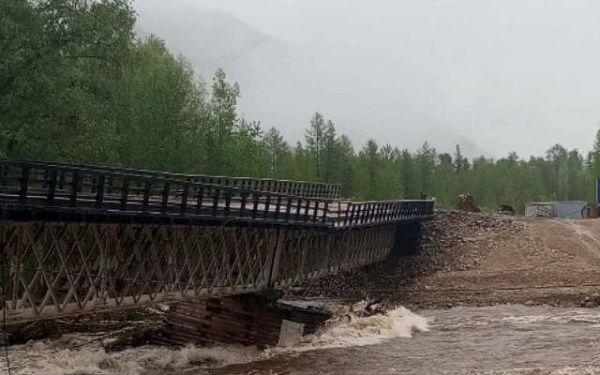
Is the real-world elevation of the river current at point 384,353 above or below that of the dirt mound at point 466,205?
below

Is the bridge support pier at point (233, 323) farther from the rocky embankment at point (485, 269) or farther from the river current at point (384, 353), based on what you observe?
the rocky embankment at point (485, 269)

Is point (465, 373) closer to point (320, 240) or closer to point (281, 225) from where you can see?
point (281, 225)

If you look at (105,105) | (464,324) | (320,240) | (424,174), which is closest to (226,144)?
(105,105)

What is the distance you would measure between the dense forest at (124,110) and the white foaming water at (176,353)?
741 centimetres

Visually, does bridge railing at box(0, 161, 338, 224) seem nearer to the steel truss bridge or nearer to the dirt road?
the steel truss bridge

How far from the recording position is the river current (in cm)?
2088

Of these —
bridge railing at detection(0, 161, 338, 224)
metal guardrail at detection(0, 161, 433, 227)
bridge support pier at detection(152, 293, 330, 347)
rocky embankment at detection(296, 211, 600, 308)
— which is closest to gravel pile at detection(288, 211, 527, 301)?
rocky embankment at detection(296, 211, 600, 308)

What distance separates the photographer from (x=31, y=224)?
15633 millimetres

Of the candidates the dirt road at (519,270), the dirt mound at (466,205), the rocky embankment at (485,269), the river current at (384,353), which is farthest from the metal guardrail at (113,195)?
the dirt mound at (466,205)

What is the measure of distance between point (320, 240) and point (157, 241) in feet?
33.7

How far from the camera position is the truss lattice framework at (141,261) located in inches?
642

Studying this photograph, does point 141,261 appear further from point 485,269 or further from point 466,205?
point 466,205

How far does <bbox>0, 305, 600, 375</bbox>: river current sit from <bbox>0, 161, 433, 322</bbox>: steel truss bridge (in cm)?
A: 226

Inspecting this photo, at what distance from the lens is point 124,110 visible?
145ft
